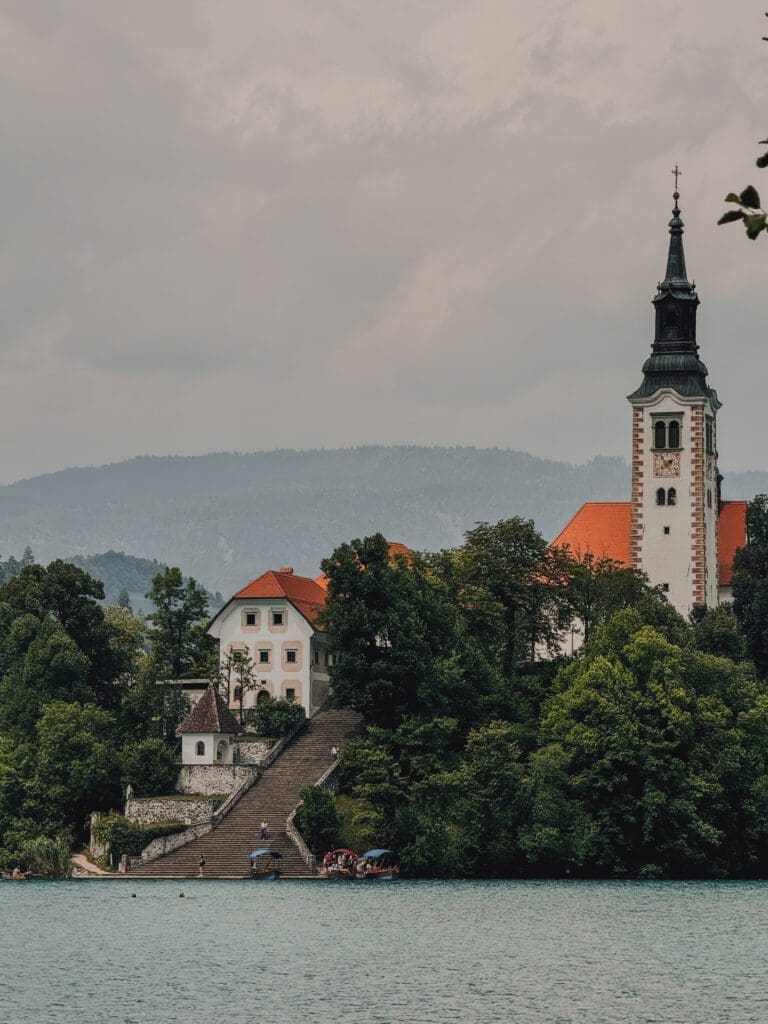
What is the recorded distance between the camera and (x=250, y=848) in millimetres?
98125

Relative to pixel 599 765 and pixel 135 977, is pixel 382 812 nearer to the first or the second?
pixel 599 765

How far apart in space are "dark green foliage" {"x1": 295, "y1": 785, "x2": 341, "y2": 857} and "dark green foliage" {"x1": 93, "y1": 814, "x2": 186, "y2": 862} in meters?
6.91

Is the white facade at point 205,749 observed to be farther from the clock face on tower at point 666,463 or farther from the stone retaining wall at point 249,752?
the clock face on tower at point 666,463

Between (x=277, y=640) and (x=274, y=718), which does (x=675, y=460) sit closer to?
(x=277, y=640)

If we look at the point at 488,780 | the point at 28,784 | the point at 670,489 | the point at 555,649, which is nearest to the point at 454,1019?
the point at 488,780

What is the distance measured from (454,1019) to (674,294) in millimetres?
81202

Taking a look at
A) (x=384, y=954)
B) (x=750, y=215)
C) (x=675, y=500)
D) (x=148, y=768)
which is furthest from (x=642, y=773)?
(x=750, y=215)

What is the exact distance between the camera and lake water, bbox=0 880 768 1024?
171 ft

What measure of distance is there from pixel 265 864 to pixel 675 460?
40848 millimetres

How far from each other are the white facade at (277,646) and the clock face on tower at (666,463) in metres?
22.9

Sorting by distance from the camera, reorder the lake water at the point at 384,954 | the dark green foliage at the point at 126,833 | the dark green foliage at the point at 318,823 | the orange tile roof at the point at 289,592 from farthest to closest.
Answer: the orange tile roof at the point at 289,592, the dark green foliage at the point at 126,833, the dark green foliage at the point at 318,823, the lake water at the point at 384,954

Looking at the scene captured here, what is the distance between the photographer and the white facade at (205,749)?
107812 millimetres

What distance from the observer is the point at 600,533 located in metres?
128

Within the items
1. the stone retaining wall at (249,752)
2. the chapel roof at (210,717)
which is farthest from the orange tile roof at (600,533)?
the chapel roof at (210,717)
